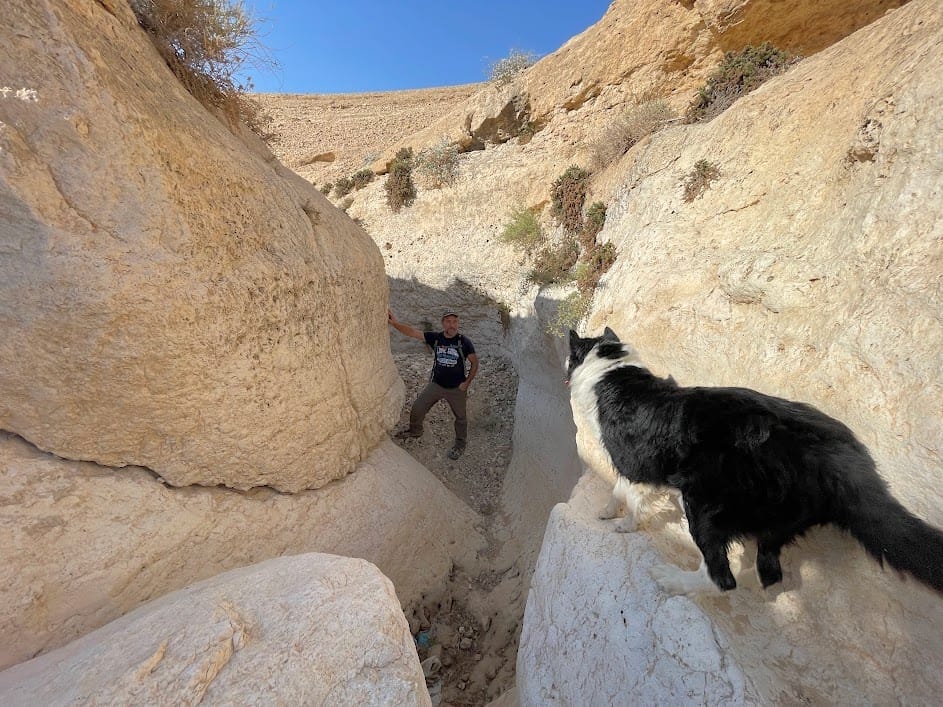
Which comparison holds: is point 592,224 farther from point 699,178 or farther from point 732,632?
point 732,632

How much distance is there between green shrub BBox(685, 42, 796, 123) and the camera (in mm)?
4152

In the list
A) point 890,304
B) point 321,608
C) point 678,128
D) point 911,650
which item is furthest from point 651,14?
point 321,608

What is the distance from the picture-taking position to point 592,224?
16.2ft

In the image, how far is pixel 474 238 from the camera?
7.16m

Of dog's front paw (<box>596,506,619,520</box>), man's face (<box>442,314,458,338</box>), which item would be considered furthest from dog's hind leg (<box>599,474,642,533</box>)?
man's face (<box>442,314,458,338</box>)

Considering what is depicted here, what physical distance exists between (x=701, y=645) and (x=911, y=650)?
696 mm

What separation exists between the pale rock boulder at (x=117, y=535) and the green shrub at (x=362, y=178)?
7.81 m

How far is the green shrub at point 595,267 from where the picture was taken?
14.1 feet

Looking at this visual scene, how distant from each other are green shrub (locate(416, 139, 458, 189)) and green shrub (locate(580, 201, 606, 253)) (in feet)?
11.8

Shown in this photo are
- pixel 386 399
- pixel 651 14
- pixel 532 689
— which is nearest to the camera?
pixel 532 689

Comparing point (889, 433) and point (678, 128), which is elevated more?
point (678, 128)

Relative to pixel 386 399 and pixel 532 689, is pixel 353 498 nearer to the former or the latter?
pixel 386 399

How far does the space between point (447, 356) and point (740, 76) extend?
14.8 ft

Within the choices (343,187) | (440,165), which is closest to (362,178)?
(343,187)
